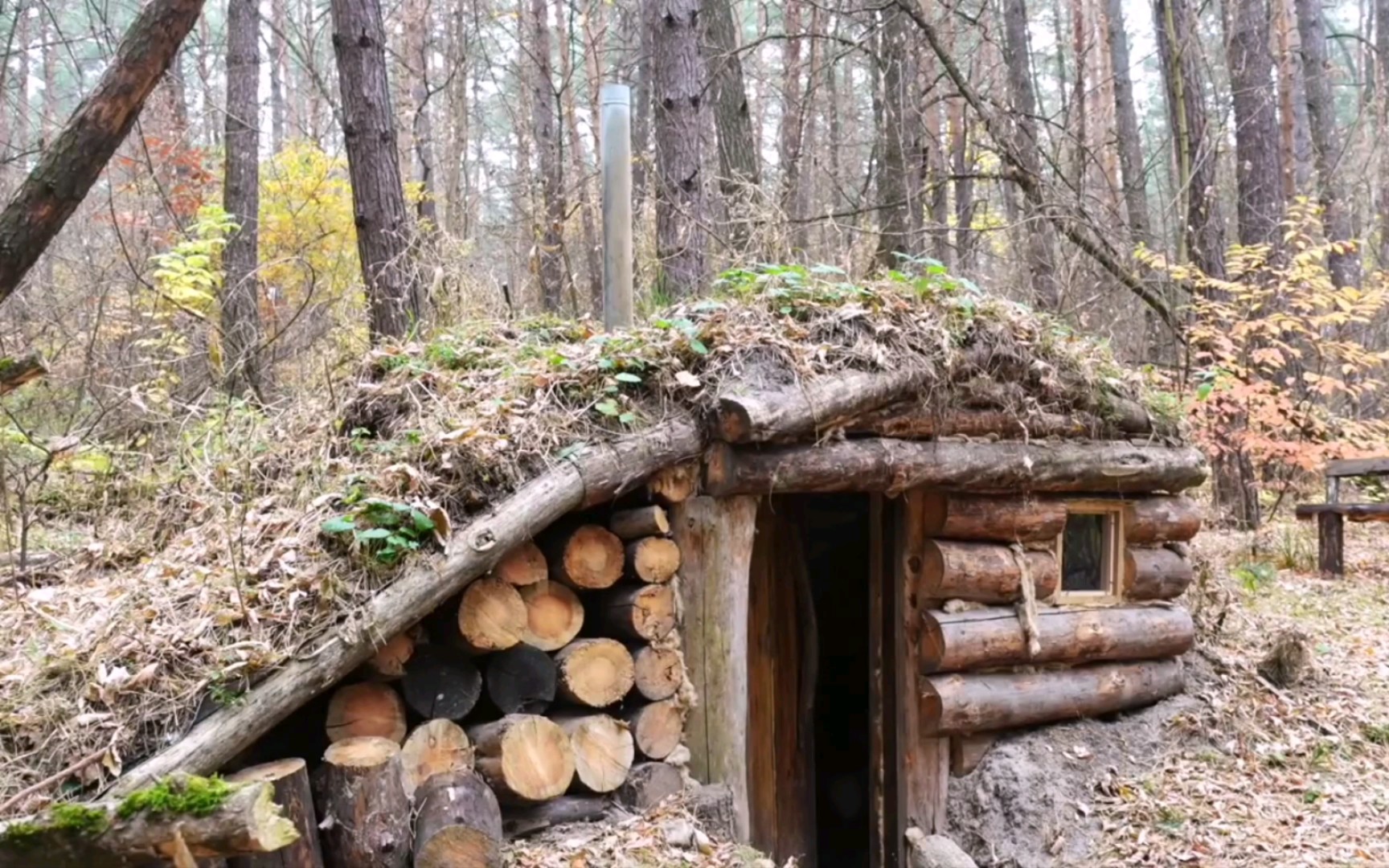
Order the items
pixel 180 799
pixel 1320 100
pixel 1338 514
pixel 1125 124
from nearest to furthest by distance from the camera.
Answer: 1. pixel 180 799
2. pixel 1338 514
3. pixel 1125 124
4. pixel 1320 100

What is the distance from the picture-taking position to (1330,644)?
732 cm

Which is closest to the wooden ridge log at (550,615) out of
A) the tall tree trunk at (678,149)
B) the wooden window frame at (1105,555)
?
the wooden window frame at (1105,555)

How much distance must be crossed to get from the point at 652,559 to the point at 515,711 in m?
0.86

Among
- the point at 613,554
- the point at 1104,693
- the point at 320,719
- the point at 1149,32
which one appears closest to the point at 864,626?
the point at 1104,693

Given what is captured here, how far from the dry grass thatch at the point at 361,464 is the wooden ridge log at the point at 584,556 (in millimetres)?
369

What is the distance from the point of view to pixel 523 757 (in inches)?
163

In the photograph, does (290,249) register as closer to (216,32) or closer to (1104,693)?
(1104,693)

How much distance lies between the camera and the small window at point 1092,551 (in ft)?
20.6

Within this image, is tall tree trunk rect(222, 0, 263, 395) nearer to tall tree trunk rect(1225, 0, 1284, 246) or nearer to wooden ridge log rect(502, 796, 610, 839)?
wooden ridge log rect(502, 796, 610, 839)

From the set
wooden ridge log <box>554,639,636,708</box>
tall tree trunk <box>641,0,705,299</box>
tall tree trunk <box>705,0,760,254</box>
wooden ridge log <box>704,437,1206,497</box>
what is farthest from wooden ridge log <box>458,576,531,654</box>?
tall tree trunk <box>705,0,760,254</box>

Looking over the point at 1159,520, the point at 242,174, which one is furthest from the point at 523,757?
the point at 242,174

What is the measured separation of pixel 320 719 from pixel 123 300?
28.2ft

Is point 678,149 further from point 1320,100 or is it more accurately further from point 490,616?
point 1320,100

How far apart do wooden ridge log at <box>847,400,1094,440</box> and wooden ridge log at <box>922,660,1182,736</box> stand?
1.30 meters
